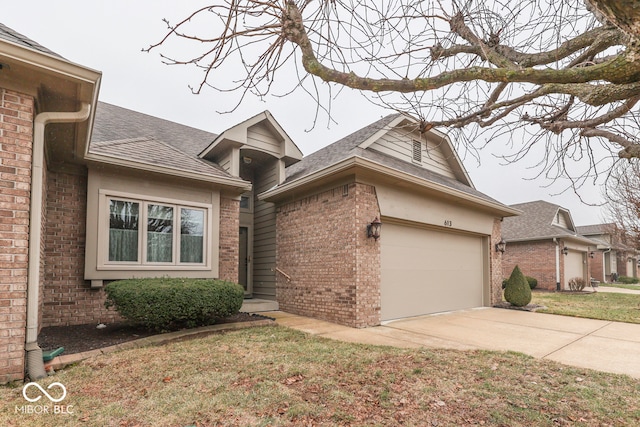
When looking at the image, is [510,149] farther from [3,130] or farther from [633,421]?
[3,130]

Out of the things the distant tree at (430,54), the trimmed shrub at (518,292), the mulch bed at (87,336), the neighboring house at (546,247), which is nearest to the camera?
the distant tree at (430,54)

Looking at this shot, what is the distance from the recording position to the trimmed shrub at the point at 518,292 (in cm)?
1021

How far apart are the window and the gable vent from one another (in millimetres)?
6141

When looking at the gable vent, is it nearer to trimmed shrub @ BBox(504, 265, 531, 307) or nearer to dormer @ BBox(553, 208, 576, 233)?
trimmed shrub @ BBox(504, 265, 531, 307)

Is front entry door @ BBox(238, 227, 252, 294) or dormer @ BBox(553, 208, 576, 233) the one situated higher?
dormer @ BBox(553, 208, 576, 233)

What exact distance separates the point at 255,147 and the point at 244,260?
357cm

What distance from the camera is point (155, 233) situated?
279 inches

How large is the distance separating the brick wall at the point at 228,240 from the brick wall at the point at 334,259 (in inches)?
54.4

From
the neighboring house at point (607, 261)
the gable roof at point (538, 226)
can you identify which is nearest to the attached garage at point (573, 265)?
the gable roof at point (538, 226)

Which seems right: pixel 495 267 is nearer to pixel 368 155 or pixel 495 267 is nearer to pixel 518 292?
pixel 518 292

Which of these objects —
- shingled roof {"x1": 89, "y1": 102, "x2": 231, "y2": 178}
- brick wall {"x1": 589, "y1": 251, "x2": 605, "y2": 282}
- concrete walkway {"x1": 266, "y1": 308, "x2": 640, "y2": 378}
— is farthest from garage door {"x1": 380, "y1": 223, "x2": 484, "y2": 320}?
brick wall {"x1": 589, "y1": 251, "x2": 605, "y2": 282}

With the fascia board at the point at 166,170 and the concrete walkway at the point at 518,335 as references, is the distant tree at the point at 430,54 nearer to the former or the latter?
the concrete walkway at the point at 518,335

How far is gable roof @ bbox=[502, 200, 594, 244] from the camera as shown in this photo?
18.2 m

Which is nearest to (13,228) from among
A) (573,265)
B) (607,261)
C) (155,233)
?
(155,233)
